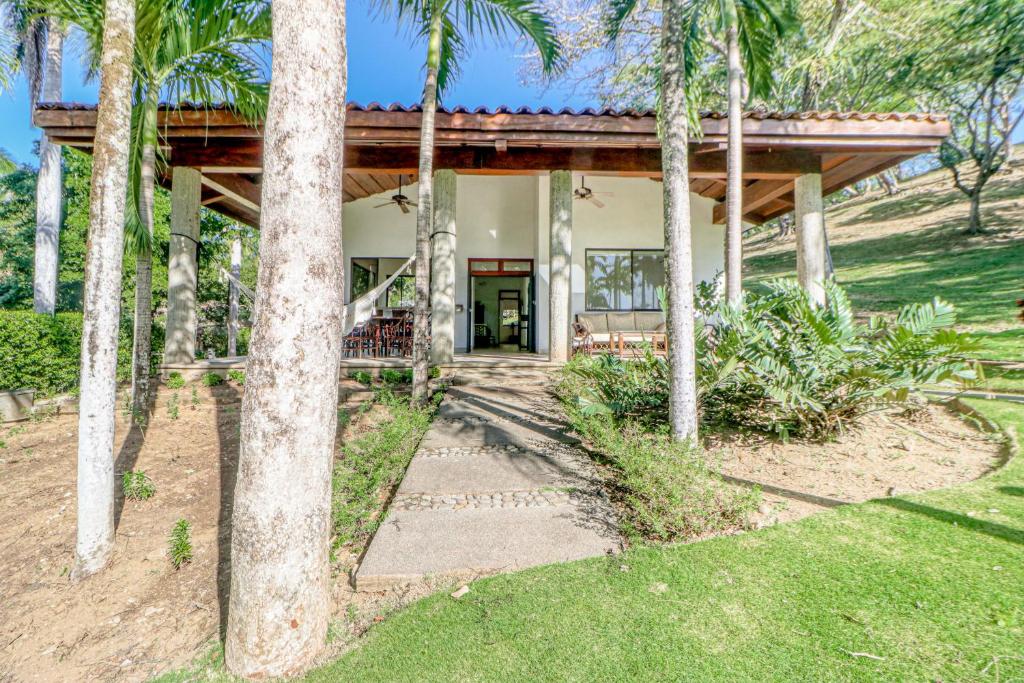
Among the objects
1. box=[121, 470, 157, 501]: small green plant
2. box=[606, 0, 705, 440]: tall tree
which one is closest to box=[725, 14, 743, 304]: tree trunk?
box=[606, 0, 705, 440]: tall tree

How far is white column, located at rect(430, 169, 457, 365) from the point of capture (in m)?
5.55

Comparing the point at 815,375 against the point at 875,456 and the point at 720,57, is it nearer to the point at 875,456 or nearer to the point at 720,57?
the point at 875,456

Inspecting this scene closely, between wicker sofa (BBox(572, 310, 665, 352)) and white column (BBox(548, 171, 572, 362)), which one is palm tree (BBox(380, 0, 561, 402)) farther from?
wicker sofa (BBox(572, 310, 665, 352))

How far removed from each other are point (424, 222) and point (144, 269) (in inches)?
103

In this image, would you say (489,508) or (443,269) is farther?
(443,269)

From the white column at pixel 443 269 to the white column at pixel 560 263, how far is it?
125 cm

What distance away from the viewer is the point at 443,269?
5562mm

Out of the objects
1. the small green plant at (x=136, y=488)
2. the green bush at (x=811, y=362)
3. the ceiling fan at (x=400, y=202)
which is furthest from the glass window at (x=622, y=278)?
the small green plant at (x=136, y=488)

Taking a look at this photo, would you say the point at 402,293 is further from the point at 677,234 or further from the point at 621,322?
the point at 677,234

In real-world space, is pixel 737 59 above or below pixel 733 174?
above

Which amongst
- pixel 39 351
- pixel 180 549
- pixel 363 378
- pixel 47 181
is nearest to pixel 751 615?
pixel 180 549

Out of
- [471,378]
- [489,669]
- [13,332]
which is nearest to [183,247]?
[13,332]

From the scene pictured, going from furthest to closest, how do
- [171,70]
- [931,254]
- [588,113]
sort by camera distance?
[931,254] < [588,113] < [171,70]

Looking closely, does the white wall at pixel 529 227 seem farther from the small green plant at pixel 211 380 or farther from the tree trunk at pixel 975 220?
the tree trunk at pixel 975 220
